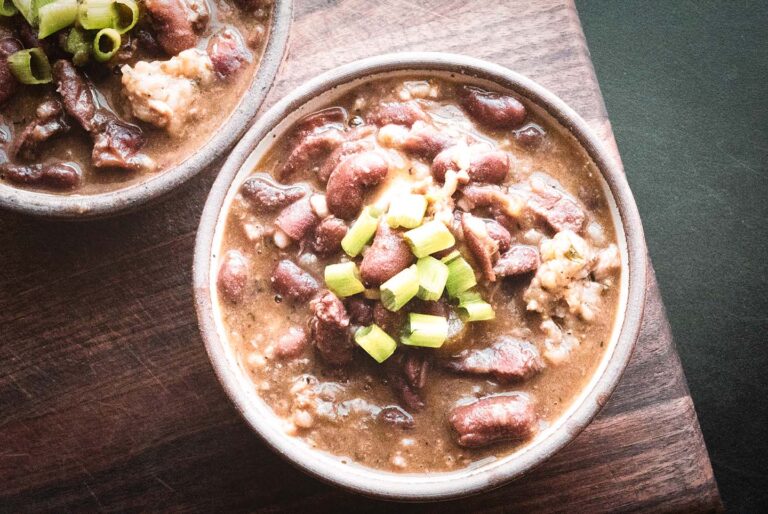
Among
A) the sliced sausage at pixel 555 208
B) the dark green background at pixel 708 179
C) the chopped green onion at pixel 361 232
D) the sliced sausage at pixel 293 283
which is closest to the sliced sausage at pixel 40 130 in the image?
the sliced sausage at pixel 293 283

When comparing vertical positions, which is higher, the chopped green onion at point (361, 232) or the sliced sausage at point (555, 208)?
the chopped green onion at point (361, 232)

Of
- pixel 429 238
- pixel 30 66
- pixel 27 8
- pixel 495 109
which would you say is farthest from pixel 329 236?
pixel 27 8

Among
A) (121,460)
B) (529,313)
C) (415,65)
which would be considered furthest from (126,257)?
(529,313)

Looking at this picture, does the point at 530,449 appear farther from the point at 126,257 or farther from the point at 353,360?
the point at 126,257

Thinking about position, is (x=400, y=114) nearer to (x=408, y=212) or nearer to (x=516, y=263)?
(x=408, y=212)

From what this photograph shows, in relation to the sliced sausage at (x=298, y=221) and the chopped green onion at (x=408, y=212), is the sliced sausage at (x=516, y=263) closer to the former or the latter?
the chopped green onion at (x=408, y=212)

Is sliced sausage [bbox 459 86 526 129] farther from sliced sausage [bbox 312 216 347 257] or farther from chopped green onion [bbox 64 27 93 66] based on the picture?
chopped green onion [bbox 64 27 93 66]
